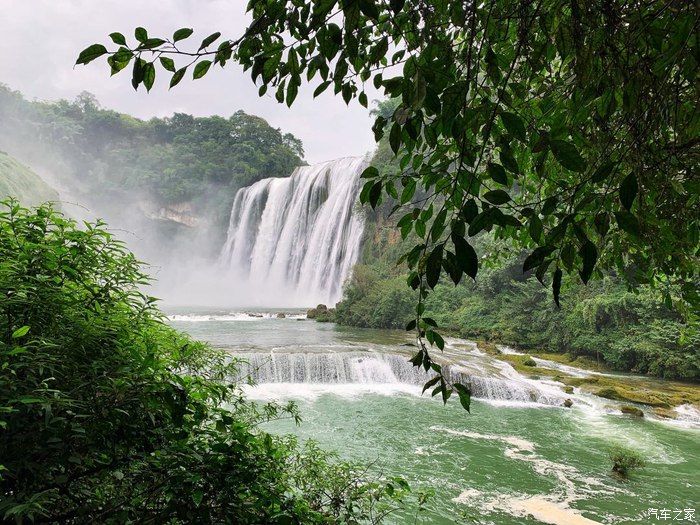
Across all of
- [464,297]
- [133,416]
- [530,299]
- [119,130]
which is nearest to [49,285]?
[133,416]

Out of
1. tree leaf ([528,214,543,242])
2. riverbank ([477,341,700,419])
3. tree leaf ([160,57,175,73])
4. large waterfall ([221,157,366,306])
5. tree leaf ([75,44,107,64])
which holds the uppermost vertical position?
large waterfall ([221,157,366,306])

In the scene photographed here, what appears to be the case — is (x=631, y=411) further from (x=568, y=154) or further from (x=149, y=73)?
(x=149, y=73)

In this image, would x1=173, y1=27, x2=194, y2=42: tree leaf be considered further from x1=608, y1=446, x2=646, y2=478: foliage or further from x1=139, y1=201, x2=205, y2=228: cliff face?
x1=139, y1=201, x2=205, y2=228: cliff face

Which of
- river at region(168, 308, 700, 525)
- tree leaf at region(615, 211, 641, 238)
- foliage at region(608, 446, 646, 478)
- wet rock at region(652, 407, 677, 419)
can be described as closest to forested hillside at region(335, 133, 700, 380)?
wet rock at region(652, 407, 677, 419)

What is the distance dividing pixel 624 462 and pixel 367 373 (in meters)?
6.44

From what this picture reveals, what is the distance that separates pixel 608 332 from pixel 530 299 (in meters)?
3.53

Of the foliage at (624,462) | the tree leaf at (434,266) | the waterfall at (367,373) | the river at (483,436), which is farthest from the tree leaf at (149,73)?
the waterfall at (367,373)

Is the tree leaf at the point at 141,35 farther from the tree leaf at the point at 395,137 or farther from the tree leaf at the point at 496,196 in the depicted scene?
the tree leaf at the point at 496,196

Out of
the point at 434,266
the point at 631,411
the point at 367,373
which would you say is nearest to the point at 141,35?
the point at 434,266

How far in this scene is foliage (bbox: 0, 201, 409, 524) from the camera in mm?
1462

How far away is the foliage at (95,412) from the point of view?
57.6 inches

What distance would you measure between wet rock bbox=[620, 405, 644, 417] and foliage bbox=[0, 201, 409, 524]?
9.48m

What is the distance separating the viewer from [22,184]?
28.9 meters

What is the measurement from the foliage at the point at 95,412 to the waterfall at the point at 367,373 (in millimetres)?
8846
